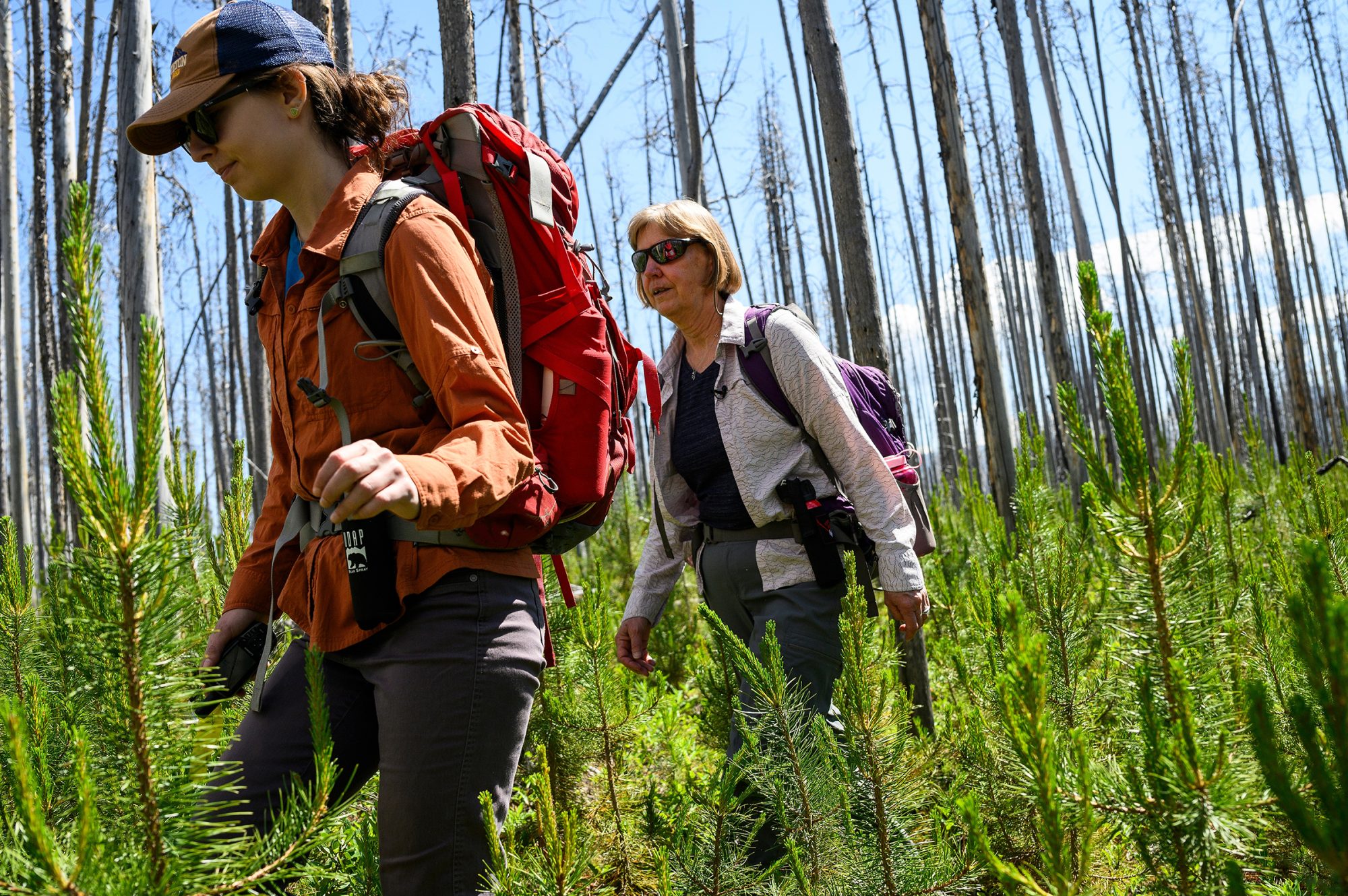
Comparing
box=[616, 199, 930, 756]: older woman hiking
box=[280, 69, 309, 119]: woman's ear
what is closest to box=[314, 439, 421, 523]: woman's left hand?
box=[280, 69, 309, 119]: woman's ear

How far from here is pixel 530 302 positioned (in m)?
1.55

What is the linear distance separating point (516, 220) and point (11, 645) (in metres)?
2.35

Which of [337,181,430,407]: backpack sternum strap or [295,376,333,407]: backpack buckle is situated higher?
[337,181,430,407]: backpack sternum strap

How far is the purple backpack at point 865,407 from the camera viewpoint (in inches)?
98.0

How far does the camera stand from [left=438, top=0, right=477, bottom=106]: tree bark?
11.6 feet

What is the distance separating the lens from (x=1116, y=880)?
221 cm

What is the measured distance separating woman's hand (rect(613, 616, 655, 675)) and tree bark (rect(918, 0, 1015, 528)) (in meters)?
2.53

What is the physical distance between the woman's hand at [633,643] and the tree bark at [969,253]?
99.5 inches

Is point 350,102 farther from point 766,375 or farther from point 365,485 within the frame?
point 766,375

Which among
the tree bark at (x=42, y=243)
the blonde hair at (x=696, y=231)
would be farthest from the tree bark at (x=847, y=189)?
the tree bark at (x=42, y=243)

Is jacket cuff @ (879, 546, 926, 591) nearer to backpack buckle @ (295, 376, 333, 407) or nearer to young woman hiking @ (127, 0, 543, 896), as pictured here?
young woman hiking @ (127, 0, 543, 896)

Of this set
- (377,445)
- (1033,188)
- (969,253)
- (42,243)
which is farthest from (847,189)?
(42,243)

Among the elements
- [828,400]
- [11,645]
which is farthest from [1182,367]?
[11,645]

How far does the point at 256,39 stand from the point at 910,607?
1.93m
